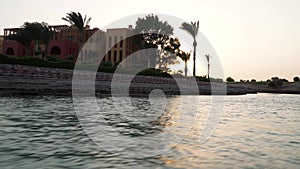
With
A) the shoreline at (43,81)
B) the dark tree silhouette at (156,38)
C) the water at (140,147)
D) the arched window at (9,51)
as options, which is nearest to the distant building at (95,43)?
the arched window at (9,51)

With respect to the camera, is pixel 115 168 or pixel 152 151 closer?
pixel 115 168

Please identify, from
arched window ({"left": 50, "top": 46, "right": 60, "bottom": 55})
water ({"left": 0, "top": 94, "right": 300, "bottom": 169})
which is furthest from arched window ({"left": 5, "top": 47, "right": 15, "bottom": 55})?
water ({"left": 0, "top": 94, "right": 300, "bottom": 169})

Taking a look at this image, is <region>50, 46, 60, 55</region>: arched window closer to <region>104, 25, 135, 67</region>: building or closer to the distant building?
the distant building

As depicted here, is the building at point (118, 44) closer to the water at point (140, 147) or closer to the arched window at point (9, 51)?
the arched window at point (9, 51)

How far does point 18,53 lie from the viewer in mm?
50219

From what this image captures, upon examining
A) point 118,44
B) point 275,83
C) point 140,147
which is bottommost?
point 140,147

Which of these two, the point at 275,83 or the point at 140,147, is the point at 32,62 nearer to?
the point at 140,147

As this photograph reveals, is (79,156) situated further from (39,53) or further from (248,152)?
(39,53)

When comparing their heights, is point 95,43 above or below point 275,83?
above

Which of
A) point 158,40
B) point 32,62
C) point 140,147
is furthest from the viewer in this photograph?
point 158,40

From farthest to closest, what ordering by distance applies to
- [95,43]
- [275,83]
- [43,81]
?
[275,83], [95,43], [43,81]

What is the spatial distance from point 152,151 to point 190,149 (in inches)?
29.9

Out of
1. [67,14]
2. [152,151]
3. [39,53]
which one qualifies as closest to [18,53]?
[39,53]

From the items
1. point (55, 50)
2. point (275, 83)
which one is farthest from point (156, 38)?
point (275, 83)
